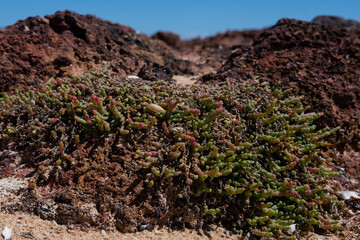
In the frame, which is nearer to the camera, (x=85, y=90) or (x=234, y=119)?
(x=234, y=119)

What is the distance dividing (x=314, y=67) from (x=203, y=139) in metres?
2.57

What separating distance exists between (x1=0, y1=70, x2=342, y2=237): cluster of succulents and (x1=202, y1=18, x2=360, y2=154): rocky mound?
0.61 meters

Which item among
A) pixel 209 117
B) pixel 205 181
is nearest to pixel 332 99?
pixel 209 117

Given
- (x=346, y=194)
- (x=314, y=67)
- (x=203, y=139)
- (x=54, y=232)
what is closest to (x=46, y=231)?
(x=54, y=232)

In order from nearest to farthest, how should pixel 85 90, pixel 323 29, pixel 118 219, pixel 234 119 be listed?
pixel 118 219
pixel 234 119
pixel 85 90
pixel 323 29

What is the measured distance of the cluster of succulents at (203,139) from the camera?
3.47 metres

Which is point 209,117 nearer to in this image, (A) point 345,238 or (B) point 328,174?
(B) point 328,174

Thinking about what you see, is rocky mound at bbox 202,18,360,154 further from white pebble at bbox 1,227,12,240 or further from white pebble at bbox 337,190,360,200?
white pebble at bbox 1,227,12,240

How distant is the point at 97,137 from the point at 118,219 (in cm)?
96

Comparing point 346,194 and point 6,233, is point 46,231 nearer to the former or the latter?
point 6,233

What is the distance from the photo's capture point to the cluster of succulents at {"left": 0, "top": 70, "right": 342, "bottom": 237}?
347 cm

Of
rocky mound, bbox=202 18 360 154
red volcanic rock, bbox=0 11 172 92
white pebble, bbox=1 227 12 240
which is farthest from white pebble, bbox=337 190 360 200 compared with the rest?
white pebble, bbox=1 227 12 240

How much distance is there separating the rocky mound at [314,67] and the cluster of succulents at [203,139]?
608 millimetres

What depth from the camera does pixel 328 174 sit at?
3.95 m
